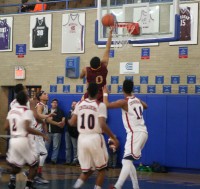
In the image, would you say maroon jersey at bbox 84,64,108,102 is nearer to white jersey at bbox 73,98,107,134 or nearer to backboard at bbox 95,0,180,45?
white jersey at bbox 73,98,107,134

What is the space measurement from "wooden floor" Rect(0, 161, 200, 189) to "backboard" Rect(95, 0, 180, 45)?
351 cm

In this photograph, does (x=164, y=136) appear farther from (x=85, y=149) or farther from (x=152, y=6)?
(x=85, y=149)

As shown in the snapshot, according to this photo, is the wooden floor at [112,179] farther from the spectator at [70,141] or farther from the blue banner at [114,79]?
the blue banner at [114,79]

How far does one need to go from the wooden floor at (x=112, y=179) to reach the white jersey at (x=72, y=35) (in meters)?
3.98

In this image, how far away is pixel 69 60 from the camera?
19.9 metres

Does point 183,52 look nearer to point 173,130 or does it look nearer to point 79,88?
point 173,130

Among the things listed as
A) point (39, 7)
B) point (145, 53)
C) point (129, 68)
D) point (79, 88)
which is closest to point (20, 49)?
point (39, 7)

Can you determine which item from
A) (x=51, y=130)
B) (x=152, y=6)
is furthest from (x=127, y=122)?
(x=51, y=130)

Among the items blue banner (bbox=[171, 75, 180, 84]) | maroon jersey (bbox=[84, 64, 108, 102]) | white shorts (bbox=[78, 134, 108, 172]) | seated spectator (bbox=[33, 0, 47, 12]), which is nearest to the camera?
white shorts (bbox=[78, 134, 108, 172])

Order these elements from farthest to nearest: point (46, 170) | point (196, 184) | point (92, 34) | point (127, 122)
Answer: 1. point (92, 34)
2. point (46, 170)
3. point (196, 184)
4. point (127, 122)

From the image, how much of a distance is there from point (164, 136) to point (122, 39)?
4.13 metres

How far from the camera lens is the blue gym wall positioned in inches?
688

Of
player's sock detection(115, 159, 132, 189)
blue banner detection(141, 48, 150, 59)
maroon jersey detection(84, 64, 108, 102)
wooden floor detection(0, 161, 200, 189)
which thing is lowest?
wooden floor detection(0, 161, 200, 189)

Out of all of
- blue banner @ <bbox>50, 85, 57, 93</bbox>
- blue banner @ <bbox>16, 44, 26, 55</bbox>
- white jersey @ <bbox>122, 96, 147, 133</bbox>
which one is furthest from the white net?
blue banner @ <bbox>16, 44, 26, 55</bbox>
